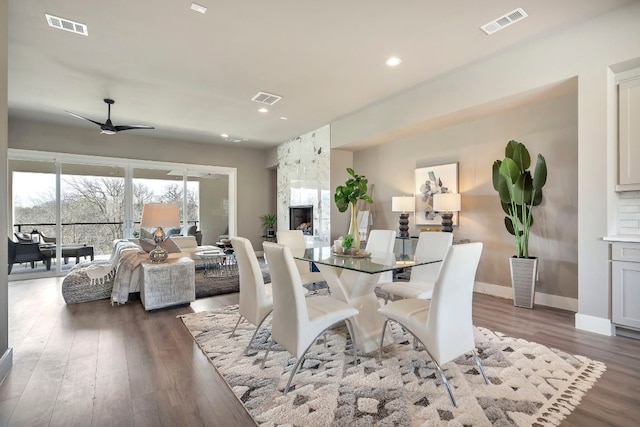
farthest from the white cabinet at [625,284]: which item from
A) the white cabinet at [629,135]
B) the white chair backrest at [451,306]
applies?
the white chair backrest at [451,306]

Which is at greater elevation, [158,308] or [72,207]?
[72,207]

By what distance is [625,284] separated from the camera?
2.69m

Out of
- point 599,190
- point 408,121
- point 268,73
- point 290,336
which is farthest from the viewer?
point 408,121

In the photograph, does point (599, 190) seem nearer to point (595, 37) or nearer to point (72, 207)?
point (595, 37)

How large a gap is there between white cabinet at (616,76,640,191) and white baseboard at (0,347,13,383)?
17.1 feet

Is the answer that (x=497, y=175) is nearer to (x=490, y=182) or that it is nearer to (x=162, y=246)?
(x=490, y=182)

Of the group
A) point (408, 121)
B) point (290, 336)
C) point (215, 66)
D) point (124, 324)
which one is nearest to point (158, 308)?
point (124, 324)

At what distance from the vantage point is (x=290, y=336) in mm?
2025

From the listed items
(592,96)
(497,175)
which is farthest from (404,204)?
(592,96)

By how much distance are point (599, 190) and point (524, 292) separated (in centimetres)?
140

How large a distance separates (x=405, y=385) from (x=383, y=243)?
175cm

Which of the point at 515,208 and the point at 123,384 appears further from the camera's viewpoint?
the point at 515,208

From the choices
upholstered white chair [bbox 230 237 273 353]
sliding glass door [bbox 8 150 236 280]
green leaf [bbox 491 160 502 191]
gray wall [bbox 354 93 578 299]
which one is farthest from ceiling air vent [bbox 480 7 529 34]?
sliding glass door [bbox 8 150 236 280]

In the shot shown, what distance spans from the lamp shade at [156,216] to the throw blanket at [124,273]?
69 centimetres
